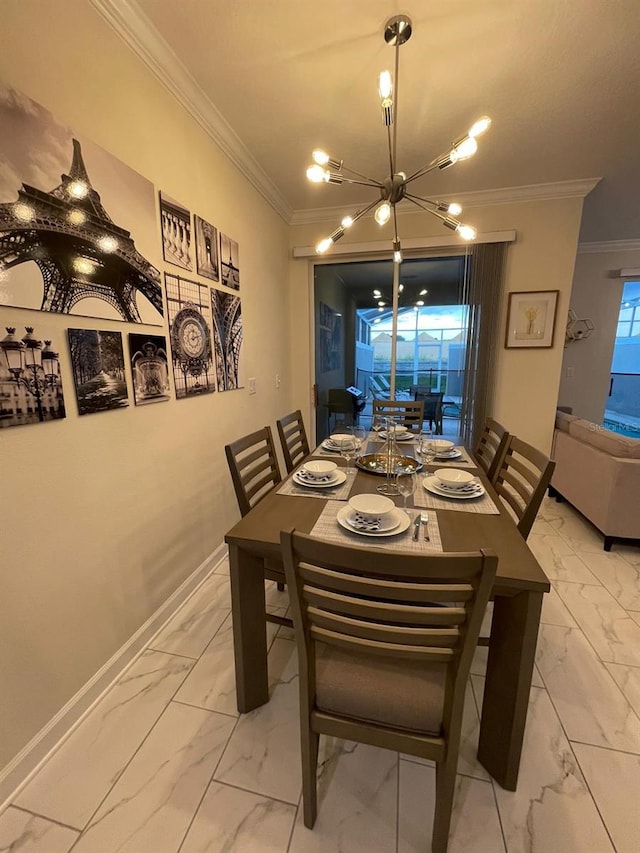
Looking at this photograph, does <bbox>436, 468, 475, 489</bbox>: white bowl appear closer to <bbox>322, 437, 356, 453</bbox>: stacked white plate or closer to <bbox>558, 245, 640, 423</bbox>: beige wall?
<bbox>322, 437, 356, 453</bbox>: stacked white plate

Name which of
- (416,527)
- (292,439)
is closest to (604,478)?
(416,527)

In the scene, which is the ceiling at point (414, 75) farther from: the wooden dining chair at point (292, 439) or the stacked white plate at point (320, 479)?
the stacked white plate at point (320, 479)

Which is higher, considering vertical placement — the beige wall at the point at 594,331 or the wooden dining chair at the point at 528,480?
the beige wall at the point at 594,331

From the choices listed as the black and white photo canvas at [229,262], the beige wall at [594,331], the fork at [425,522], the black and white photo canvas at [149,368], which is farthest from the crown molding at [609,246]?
the black and white photo canvas at [149,368]

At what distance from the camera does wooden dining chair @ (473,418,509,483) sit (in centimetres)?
189

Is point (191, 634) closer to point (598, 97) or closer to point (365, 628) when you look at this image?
point (365, 628)

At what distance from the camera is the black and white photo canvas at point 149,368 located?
5.06 ft

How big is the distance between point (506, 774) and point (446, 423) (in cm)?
279

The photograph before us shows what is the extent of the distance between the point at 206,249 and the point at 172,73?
727 mm

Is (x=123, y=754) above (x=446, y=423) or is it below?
below

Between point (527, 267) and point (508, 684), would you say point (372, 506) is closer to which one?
point (508, 684)

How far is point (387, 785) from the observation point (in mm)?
1140

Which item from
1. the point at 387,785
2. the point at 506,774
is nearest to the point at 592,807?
the point at 506,774

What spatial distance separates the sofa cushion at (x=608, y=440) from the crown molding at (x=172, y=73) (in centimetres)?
311
